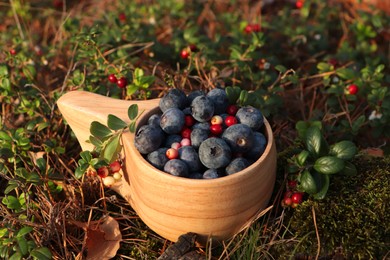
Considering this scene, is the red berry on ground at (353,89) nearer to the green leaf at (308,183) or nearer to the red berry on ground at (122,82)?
the green leaf at (308,183)

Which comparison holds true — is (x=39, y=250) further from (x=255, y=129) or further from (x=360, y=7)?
(x=360, y=7)

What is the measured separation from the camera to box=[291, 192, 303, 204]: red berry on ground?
7.34 feet

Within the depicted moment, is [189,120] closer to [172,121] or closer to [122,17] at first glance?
[172,121]

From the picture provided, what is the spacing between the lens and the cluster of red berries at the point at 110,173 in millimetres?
2242

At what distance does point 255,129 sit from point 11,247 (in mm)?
1269

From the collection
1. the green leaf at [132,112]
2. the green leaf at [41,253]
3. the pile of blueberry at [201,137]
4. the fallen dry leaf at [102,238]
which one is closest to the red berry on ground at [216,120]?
the pile of blueberry at [201,137]

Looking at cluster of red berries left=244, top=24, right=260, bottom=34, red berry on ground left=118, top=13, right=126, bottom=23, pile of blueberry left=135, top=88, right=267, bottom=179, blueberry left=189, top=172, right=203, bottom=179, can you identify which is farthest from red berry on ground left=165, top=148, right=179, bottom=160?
red berry on ground left=118, top=13, right=126, bottom=23

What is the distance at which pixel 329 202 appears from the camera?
87.1 inches

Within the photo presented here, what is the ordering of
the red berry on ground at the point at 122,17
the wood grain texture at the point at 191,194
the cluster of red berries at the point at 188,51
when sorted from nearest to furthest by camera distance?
the wood grain texture at the point at 191,194 < the cluster of red berries at the point at 188,51 < the red berry on ground at the point at 122,17

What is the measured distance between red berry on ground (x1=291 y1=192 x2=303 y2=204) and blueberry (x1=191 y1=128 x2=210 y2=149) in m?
0.54

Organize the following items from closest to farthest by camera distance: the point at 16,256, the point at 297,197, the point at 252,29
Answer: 1. the point at 16,256
2. the point at 297,197
3. the point at 252,29

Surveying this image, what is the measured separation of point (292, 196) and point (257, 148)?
353mm

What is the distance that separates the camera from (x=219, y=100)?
227 centimetres

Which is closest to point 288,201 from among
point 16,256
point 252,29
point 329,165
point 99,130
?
point 329,165
